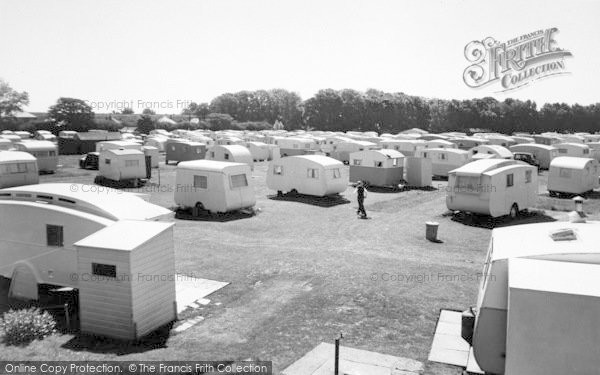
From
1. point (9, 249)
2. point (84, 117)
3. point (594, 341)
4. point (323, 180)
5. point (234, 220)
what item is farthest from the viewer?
point (84, 117)

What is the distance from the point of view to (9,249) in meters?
12.6

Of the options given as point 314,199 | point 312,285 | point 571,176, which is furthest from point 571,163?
point 312,285

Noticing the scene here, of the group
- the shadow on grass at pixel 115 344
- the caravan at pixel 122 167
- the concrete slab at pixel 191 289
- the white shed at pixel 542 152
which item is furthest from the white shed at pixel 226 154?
the shadow on grass at pixel 115 344

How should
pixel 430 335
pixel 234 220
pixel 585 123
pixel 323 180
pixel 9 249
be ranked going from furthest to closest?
pixel 585 123 → pixel 323 180 → pixel 234 220 → pixel 9 249 → pixel 430 335

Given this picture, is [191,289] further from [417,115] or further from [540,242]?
[417,115]

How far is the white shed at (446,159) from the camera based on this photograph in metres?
36.6

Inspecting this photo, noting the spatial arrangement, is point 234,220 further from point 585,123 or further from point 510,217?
point 585,123

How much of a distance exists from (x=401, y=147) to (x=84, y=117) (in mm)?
46993

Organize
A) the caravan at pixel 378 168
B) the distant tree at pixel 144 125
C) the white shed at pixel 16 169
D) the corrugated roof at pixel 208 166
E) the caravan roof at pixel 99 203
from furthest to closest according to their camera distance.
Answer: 1. the distant tree at pixel 144 125
2. the caravan at pixel 378 168
3. the white shed at pixel 16 169
4. the corrugated roof at pixel 208 166
5. the caravan roof at pixel 99 203

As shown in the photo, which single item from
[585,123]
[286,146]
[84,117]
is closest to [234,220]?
[286,146]

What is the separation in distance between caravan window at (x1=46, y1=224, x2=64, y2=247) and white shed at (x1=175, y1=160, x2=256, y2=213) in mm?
10543

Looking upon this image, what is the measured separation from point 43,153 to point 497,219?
109ft

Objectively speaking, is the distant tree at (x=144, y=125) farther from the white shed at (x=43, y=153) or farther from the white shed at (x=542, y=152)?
the white shed at (x=542, y=152)

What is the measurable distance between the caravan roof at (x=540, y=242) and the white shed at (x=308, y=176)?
56.0 feet
